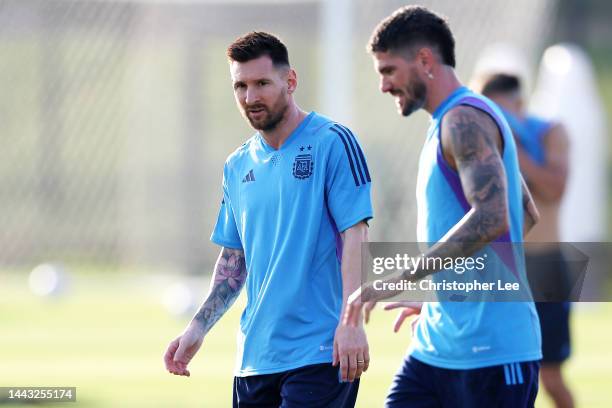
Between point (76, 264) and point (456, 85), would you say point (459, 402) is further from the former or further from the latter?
point (76, 264)

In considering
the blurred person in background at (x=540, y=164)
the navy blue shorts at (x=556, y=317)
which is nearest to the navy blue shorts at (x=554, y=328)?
the navy blue shorts at (x=556, y=317)

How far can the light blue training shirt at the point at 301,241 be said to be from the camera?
210 inches

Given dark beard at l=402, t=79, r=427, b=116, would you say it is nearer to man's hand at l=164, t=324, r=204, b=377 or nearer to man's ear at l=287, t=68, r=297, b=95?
man's ear at l=287, t=68, r=297, b=95

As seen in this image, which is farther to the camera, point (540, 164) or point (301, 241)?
point (540, 164)

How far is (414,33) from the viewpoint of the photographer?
5551 millimetres

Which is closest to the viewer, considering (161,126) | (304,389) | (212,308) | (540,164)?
(304,389)

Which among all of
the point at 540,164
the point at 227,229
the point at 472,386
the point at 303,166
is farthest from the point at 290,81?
the point at 540,164

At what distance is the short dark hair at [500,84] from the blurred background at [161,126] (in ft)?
→ 27.4

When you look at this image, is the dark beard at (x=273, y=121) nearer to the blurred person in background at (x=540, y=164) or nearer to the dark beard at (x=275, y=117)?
the dark beard at (x=275, y=117)

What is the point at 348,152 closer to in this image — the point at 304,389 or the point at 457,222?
the point at 457,222

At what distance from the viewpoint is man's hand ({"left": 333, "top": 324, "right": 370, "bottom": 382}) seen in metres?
4.97

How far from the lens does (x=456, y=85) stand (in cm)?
555

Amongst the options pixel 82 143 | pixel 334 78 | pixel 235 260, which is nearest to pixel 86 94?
pixel 82 143

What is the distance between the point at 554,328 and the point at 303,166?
3.18 meters
